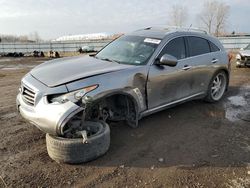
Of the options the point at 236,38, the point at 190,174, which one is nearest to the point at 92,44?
the point at 236,38

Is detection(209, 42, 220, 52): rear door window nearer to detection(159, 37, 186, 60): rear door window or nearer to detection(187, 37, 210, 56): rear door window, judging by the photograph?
detection(187, 37, 210, 56): rear door window

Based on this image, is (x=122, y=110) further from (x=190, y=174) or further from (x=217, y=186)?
(x=217, y=186)

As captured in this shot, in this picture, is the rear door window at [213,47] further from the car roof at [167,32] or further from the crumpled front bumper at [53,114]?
the crumpled front bumper at [53,114]

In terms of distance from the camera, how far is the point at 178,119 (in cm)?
557

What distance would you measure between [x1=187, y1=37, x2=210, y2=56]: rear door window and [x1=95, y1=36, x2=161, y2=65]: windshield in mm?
941

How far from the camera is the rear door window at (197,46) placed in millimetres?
5664

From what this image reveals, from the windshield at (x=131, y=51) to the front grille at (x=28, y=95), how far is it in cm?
159

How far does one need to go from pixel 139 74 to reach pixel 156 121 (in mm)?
1306

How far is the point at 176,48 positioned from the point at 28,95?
2.90m

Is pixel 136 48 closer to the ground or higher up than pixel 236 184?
higher up

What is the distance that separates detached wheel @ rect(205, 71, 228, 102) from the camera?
637cm

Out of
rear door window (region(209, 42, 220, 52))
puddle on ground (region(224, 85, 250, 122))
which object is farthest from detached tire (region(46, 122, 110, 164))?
rear door window (region(209, 42, 220, 52))

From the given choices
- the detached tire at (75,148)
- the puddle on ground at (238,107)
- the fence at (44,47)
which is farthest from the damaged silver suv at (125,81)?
the fence at (44,47)

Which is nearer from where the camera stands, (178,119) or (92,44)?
(178,119)
